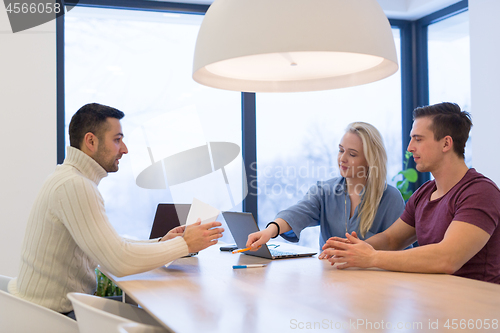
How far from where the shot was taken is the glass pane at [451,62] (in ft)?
12.9

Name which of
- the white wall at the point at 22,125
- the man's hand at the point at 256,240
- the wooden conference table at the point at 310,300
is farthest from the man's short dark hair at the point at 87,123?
the white wall at the point at 22,125

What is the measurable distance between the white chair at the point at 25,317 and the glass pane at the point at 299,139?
259cm

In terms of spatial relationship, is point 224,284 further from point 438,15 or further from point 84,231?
point 438,15

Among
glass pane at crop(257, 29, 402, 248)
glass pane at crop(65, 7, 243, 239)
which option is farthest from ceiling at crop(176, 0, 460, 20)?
glass pane at crop(65, 7, 243, 239)

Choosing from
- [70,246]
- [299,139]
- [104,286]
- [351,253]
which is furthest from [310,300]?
[299,139]

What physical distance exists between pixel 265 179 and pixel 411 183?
1.52m

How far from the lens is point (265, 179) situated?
13.3 ft

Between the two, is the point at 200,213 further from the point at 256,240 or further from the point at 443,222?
the point at 443,222

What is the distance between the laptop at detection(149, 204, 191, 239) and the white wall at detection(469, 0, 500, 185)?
96.6 inches

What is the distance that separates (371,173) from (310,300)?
1.23 meters

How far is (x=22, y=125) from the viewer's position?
3.30 metres

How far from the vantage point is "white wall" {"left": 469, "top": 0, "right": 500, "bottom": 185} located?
136 inches

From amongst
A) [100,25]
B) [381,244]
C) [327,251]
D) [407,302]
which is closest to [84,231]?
[327,251]

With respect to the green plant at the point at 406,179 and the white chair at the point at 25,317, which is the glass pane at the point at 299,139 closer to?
the green plant at the point at 406,179
